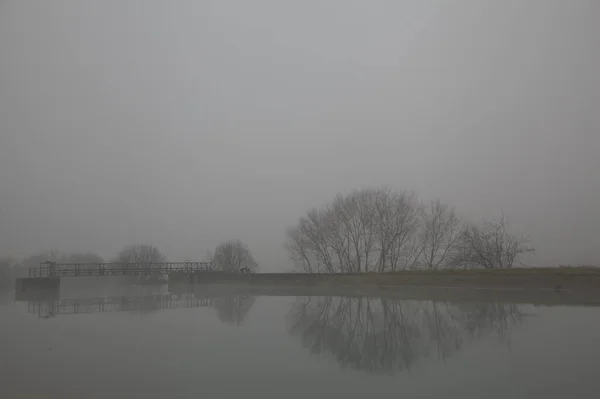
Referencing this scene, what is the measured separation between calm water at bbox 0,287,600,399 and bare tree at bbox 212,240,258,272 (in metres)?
53.5

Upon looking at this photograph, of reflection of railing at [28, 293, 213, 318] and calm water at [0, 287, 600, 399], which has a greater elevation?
calm water at [0, 287, 600, 399]

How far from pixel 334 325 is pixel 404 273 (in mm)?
24640

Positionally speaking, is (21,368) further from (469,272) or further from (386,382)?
(469,272)

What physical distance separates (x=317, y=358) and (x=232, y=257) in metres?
61.3

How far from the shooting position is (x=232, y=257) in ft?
225

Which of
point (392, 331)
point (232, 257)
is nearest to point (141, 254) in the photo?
point (232, 257)

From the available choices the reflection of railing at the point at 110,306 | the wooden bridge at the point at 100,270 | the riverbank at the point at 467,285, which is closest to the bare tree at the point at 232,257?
the wooden bridge at the point at 100,270

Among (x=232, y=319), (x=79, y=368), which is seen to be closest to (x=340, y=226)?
(x=232, y=319)

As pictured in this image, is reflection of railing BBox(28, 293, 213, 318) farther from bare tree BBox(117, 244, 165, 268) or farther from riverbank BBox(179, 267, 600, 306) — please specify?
bare tree BBox(117, 244, 165, 268)

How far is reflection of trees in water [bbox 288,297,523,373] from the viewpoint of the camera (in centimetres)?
867

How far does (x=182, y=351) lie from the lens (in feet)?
31.5

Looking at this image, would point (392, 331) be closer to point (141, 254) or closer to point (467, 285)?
point (467, 285)

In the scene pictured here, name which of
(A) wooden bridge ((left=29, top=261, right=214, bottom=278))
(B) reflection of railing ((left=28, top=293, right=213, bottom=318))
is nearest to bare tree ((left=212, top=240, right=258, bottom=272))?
(A) wooden bridge ((left=29, top=261, right=214, bottom=278))

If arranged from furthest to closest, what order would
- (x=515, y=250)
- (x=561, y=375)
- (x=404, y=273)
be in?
1. (x=515, y=250)
2. (x=404, y=273)
3. (x=561, y=375)
